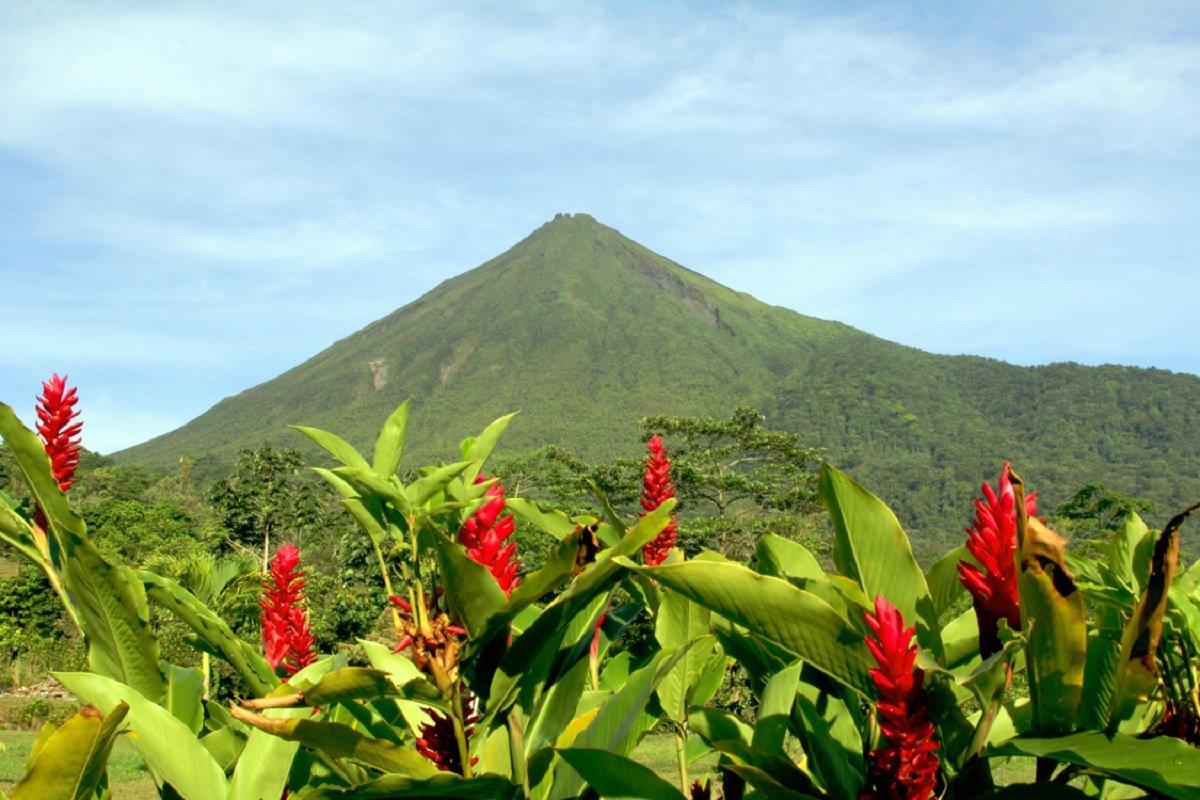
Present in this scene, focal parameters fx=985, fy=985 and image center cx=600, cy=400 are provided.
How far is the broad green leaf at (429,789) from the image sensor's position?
122 cm

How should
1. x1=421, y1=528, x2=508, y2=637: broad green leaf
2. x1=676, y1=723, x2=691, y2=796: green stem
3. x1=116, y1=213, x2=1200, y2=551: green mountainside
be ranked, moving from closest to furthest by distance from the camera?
x1=421, y1=528, x2=508, y2=637: broad green leaf, x1=676, y1=723, x2=691, y2=796: green stem, x1=116, y1=213, x2=1200, y2=551: green mountainside

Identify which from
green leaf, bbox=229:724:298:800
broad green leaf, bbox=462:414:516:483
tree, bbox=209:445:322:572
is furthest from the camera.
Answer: tree, bbox=209:445:322:572

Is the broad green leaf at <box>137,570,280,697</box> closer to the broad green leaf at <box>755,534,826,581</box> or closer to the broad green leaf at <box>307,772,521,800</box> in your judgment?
the broad green leaf at <box>307,772,521,800</box>

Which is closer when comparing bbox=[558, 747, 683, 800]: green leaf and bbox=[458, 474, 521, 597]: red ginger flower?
bbox=[558, 747, 683, 800]: green leaf

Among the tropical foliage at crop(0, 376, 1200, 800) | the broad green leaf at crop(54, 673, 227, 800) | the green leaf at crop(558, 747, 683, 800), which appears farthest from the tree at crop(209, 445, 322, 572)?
the green leaf at crop(558, 747, 683, 800)

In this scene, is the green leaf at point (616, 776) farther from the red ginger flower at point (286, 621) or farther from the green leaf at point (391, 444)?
the red ginger flower at point (286, 621)

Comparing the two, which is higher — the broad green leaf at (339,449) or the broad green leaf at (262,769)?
the broad green leaf at (339,449)

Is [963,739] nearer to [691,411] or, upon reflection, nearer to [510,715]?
[510,715]

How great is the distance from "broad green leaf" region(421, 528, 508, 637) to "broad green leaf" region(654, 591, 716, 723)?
50 centimetres

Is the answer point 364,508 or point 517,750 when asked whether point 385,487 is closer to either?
point 364,508

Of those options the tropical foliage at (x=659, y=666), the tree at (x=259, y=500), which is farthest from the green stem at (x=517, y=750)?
the tree at (x=259, y=500)

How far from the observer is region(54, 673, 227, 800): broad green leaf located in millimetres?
1414

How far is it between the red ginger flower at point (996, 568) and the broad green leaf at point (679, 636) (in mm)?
550

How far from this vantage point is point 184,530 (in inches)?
1475
